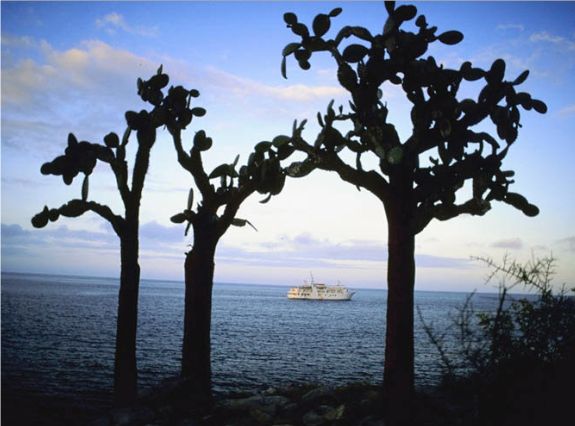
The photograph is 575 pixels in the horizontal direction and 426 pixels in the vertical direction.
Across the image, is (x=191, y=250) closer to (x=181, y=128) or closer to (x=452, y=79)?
(x=181, y=128)

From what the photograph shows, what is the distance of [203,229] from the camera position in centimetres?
823

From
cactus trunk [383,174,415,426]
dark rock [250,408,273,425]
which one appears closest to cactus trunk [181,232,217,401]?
dark rock [250,408,273,425]

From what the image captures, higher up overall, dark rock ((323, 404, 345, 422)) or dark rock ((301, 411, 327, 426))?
dark rock ((323, 404, 345, 422))

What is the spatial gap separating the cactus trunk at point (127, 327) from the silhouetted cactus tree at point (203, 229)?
3.28 ft

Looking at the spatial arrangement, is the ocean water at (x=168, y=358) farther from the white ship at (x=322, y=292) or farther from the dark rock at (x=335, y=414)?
the white ship at (x=322, y=292)

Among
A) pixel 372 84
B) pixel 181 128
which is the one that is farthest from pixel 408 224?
pixel 181 128

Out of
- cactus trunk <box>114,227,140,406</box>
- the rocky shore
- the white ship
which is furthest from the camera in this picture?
the white ship

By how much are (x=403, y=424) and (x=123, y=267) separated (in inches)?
227

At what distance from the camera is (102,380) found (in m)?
19.6

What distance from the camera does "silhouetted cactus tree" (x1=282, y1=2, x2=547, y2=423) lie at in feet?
20.3

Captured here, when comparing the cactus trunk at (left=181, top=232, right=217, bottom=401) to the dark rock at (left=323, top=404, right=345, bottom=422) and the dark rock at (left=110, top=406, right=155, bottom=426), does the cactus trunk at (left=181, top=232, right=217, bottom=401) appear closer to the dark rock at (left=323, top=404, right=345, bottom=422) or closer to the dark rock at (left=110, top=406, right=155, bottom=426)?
the dark rock at (left=110, top=406, right=155, bottom=426)

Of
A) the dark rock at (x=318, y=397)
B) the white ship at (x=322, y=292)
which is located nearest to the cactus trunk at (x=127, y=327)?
the dark rock at (x=318, y=397)

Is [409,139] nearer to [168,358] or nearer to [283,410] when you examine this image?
[283,410]

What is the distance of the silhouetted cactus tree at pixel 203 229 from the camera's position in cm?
795
